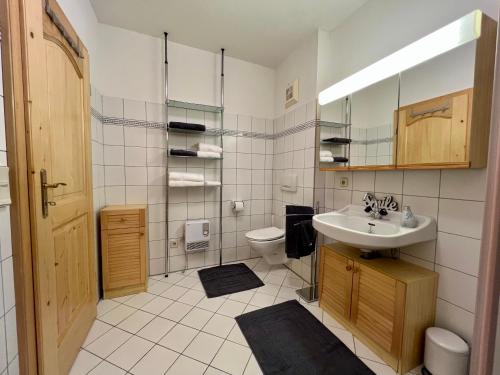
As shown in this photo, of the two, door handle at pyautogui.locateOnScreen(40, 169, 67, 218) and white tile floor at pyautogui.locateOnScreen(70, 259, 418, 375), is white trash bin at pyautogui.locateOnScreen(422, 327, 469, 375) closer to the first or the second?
white tile floor at pyautogui.locateOnScreen(70, 259, 418, 375)

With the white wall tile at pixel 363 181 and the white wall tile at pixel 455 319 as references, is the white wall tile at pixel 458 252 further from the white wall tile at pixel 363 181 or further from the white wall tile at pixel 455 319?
the white wall tile at pixel 363 181

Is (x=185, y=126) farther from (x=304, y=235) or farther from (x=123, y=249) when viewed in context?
(x=304, y=235)

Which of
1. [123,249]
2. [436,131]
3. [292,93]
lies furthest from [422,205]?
[123,249]

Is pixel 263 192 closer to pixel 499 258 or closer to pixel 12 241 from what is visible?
pixel 12 241

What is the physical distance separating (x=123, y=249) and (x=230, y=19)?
2180 mm

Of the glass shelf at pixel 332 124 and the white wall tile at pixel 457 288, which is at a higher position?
the glass shelf at pixel 332 124

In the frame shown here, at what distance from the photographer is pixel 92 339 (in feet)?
4.63

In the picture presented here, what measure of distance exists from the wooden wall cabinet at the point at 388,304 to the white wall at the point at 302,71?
1.54 meters

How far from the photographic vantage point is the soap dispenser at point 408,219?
4.29 ft

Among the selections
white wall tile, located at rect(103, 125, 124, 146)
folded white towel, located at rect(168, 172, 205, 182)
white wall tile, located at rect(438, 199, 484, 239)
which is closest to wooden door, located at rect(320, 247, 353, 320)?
white wall tile, located at rect(438, 199, 484, 239)

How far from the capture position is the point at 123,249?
1840 mm

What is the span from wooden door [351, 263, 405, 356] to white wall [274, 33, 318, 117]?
5.23 ft

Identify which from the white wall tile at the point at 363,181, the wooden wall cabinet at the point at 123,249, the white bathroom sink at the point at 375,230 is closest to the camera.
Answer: the white bathroom sink at the point at 375,230

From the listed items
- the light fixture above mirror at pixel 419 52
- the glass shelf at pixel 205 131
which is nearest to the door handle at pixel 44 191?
the glass shelf at pixel 205 131
